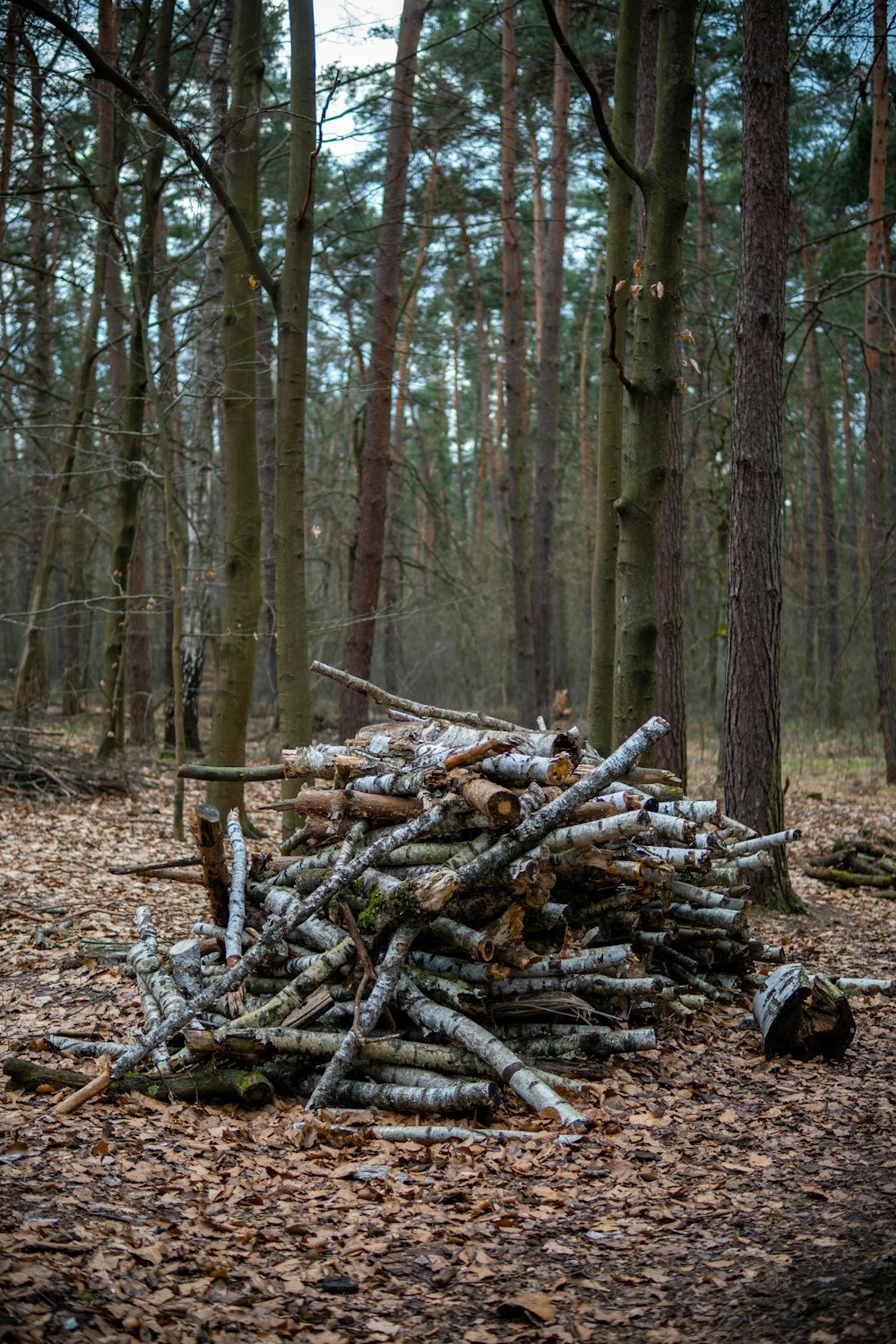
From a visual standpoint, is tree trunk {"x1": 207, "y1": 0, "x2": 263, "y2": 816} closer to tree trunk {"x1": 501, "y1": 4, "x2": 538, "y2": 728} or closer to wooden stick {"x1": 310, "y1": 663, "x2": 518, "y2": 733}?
wooden stick {"x1": 310, "y1": 663, "x2": 518, "y2": 733}

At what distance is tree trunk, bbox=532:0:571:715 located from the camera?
Answer: 51.9 ft

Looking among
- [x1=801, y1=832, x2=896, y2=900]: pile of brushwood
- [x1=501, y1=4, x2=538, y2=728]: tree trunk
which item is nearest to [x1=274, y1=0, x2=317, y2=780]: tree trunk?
[x1=801, y1=832, x2=896, y2=900]: pile of brushwood

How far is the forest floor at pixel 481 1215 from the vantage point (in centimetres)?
290

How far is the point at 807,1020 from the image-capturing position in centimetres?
532

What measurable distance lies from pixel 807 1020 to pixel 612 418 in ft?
18.2

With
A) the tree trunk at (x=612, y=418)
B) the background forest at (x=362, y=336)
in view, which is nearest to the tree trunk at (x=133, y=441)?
the background forest at (x=362, y=336)

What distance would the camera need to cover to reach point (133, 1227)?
338 centimetres

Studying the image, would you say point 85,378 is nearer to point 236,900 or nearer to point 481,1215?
point 236,900

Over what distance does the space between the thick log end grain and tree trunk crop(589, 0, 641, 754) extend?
141 inches

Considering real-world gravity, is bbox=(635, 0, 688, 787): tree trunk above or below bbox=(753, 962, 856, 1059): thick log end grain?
above

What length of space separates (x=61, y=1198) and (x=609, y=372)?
7.89 meters

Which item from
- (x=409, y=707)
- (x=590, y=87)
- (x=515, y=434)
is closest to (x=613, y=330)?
(x=590, y=87)

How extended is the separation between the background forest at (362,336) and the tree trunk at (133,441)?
54mm

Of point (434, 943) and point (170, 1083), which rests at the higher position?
point (434, 943)
